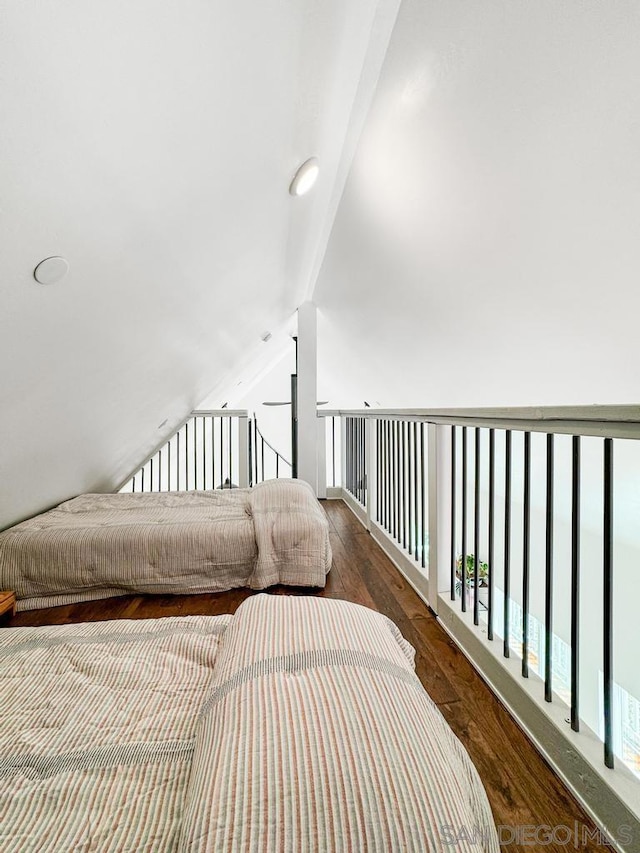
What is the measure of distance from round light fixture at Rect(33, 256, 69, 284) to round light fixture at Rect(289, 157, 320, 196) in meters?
1.32

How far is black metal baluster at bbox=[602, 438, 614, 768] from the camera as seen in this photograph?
95 cm

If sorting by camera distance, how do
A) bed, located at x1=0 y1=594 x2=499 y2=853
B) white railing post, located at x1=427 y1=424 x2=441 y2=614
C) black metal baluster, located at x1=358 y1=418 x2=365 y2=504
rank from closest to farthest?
bed, located at x1=0 y1=594 x2=499 y2=853, white railing post, located at x1=427 y1=424 x2=441 y2=614, black metal baluster, located at x1=358 y1=418 x2=365 y2=504

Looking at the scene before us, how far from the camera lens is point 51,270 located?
1.21 meters

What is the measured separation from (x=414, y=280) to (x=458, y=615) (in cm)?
210

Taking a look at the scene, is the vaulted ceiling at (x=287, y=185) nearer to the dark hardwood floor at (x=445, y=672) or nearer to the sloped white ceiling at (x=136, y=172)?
the sloped white ceiling at (x=136, y=172)

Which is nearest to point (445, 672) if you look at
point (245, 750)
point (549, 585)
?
point (549, 585)

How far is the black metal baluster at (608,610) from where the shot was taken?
3.13ft

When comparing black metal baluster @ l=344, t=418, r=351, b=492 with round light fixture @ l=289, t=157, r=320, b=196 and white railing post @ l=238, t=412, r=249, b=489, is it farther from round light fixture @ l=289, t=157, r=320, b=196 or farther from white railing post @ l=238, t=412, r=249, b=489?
round light fixture @ l=289, t=157, r=320, b=196

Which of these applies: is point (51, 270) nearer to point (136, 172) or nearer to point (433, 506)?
point (136, 172)

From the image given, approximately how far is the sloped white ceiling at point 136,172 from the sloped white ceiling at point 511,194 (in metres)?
0.24

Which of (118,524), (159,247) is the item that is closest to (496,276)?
(159,247)

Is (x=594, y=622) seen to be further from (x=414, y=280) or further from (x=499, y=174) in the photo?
(x=499, y=174)

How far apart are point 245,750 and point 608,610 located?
31.8 inches

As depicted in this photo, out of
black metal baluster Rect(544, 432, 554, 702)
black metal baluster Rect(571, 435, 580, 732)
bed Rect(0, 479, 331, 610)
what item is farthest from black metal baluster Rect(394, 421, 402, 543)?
black metal baluster Rect(571, 435, 580, 732)
